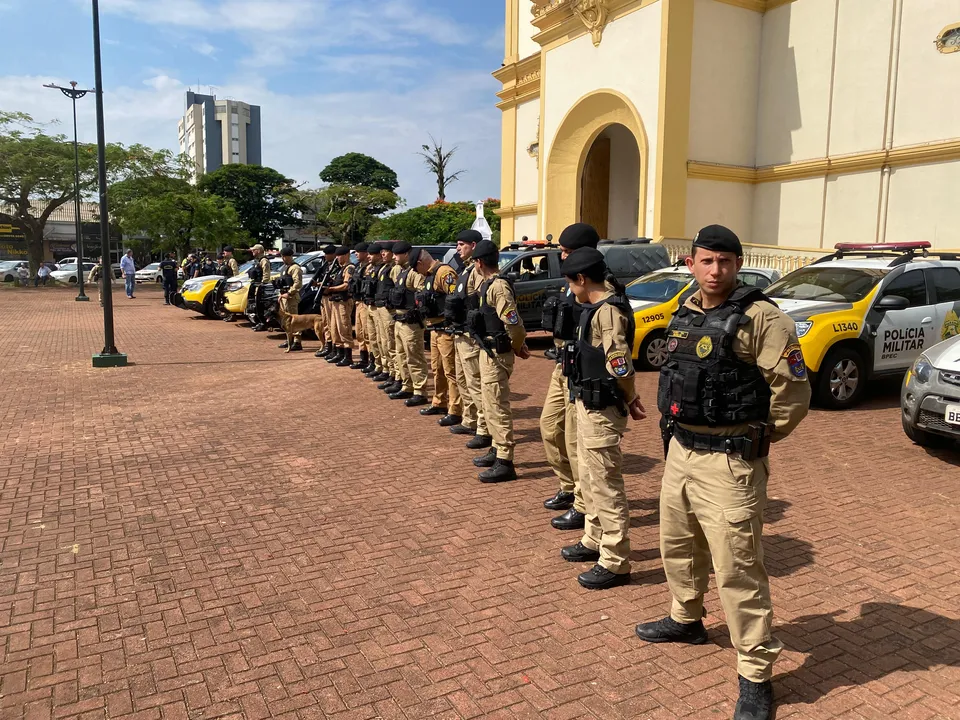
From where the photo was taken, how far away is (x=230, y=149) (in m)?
130

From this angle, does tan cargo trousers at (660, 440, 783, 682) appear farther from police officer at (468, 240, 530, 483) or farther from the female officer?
police officer at (468, 240, 530, 483)

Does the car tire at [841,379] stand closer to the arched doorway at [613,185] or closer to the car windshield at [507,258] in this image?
the car windshield at [507,258]

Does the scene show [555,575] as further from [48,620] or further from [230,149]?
[230,149]

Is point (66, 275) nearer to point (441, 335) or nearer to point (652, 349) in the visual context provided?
point (652, 349)

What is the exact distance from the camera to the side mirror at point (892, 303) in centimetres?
830

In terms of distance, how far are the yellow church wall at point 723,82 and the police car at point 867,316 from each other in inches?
420

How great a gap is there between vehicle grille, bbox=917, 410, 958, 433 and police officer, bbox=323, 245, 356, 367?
796 centimetres

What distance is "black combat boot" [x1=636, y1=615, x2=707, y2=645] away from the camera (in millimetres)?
3479

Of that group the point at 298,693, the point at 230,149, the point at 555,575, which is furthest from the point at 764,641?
the point at 230,149

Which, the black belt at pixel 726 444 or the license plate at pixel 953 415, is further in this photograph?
the license plate at pixel 953 415

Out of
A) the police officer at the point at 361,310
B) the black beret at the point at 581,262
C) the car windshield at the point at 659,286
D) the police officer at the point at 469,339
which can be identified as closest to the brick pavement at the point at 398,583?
the police officer at the point at 469,339

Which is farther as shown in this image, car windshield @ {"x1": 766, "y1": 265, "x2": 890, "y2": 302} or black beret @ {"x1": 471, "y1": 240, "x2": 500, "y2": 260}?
car windshield @ {"x1": 766, "y1": 265, "x2": 890, "y2": 302}

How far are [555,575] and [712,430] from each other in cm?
159

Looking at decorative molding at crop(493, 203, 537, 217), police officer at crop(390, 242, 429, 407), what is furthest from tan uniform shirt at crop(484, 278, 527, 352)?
decorative molding at crop(493, 203, 537, 217)
